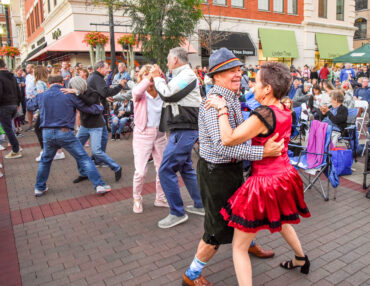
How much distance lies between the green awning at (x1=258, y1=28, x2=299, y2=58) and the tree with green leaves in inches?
583

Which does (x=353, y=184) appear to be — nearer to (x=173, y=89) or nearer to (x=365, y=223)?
(x=365, y=223)

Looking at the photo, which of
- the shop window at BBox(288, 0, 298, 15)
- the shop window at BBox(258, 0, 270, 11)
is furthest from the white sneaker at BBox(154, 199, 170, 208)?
the shop window at BBox(288, 0, 298, 15)

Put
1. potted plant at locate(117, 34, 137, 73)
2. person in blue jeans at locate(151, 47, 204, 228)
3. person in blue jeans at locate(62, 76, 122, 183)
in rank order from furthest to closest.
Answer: potted plant at locate(117, 34, 137, 73) → person in blue jeans at locate(62, 76, 122, 183) → person in blue jeans at locate(151, 47, 204, 228)

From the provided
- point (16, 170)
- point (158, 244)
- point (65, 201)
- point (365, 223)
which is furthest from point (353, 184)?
point (16, 170)

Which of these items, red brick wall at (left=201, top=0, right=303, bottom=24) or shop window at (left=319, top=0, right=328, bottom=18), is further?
shop window at (left=319, top=0, right=328, bottom=18)

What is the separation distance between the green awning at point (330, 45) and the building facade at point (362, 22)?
1515cm

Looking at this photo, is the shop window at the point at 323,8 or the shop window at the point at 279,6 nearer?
the shop window at the point at 279,6

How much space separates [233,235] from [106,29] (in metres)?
17.7

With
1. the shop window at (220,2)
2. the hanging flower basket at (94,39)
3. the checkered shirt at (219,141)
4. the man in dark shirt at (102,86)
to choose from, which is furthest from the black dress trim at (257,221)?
the shop window at (220,2)

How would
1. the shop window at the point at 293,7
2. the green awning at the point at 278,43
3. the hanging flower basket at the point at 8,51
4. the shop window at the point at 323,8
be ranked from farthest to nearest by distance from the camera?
the shop window at the point at 323,8
the shop window at the point at 293,7
the green awning at the point at 278,43
the hanging flower basket at the point at 8,51

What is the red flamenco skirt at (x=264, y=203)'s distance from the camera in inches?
97.7

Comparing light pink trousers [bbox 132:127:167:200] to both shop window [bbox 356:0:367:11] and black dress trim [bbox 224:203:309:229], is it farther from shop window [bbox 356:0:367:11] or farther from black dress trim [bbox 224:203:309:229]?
shop window [bbox 356:0:367:11]

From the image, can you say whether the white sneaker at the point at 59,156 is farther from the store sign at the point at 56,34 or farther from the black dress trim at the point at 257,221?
the store sign at the point at 56,34

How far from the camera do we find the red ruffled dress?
2.46m
